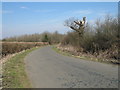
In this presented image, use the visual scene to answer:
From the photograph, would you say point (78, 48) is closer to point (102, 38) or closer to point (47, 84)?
point (102, 38)

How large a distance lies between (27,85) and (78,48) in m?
18.9

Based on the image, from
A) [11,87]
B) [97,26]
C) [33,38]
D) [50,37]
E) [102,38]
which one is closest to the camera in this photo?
[11,87]

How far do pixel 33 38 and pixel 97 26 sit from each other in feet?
285

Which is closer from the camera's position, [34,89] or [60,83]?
[34,89]

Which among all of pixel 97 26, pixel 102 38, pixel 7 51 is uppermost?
pixel 97 26

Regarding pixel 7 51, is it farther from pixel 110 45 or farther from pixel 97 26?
pixel 110 45

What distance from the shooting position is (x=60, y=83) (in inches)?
316

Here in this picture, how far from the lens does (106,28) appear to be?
19.4 meters

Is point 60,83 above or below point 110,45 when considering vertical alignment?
below

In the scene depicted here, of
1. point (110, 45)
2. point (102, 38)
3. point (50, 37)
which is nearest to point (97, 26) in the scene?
point (102, 38)

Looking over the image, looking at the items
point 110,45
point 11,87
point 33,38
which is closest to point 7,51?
point 110,45

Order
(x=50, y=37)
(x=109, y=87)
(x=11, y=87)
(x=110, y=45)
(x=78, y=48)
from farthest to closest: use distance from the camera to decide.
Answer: (x=50, y=37) → (x=78, y=48) → (x=110, y=45) → (x=11, y=87) → (x=109, y=87)

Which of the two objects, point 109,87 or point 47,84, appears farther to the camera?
point 47,84

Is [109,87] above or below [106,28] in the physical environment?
below
